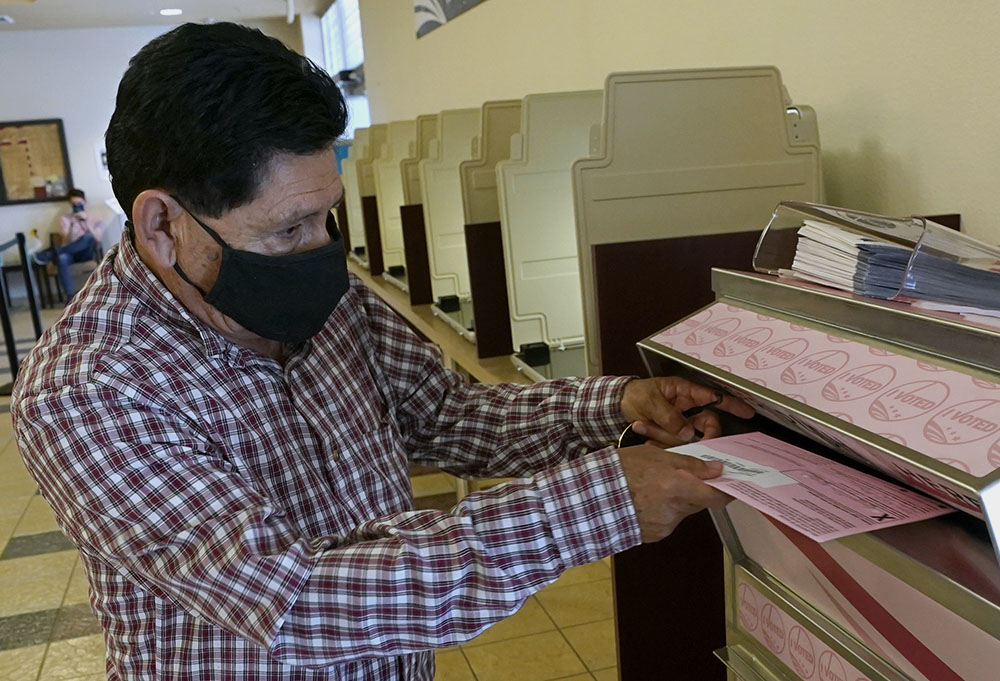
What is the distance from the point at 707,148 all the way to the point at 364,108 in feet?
24.3

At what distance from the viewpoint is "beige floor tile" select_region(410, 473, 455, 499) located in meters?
4.06

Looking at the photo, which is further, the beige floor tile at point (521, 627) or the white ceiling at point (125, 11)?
the white ceiling at point (125, 11)

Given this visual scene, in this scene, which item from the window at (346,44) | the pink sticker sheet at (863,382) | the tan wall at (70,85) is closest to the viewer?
the pink sticker sheet at (863,382)

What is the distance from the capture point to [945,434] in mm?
813

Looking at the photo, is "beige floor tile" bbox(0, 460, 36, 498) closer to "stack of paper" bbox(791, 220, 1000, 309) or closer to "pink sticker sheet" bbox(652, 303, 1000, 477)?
"pink sticker sheet" bbox(652, 303, 1000, 477)

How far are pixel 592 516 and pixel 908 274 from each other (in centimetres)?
46

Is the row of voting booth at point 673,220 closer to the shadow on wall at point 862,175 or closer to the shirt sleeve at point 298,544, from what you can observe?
the shadow on wall at point 862,175

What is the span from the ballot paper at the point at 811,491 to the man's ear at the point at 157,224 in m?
0.68

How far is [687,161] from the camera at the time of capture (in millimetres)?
1735

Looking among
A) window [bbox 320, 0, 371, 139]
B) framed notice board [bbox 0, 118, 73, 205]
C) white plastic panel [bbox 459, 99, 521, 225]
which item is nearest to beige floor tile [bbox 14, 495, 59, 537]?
white plastic panel [bbox 459, 99, 521, 225]

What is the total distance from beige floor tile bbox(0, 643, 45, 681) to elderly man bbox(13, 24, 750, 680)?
6.14ft

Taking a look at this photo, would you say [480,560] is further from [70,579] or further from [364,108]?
[364,108]

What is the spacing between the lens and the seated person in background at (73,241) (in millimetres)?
10789

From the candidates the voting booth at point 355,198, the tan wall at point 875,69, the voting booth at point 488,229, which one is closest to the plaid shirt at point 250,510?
the tan wall at point 875,69
